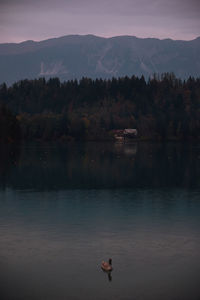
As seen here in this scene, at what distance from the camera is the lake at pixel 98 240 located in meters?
23.0

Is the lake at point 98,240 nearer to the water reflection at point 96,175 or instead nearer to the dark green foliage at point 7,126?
the water reflection at point 96,175

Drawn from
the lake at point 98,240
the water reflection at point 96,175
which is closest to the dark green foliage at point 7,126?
the water reflection at point 96,175

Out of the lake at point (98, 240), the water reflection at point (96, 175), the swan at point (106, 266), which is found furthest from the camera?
the water reflection at point (96, 175)

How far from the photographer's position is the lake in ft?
75.6

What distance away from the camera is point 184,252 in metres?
27.9

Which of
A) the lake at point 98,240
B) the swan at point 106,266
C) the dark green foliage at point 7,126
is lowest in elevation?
the dark green foliage at point 7,126

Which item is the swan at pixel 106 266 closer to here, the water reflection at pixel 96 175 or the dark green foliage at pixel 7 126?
the water reflection at pixel 96 175

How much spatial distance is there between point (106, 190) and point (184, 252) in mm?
24817

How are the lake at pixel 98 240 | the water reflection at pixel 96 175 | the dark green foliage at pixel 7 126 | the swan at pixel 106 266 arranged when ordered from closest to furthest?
1. the lake at pixel 98 240
2. the swan at pixel 106 266
3. the water reflection at pixel 96 175
4. the dark green foliage at pixel 7 126

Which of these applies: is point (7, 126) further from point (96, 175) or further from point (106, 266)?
point (106, 266)

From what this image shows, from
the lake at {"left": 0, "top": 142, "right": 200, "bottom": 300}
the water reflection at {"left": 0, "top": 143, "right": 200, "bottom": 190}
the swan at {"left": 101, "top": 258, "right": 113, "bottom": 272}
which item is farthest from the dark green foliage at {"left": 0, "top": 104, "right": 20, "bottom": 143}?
the swan at {"left": 101, "top": 258, "right": 113, "bottom": 272}

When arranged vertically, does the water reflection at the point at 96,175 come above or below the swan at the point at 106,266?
below

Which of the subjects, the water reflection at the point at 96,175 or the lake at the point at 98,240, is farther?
the water reflection at the point at 96,175

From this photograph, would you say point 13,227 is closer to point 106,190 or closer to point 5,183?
point 106,190
